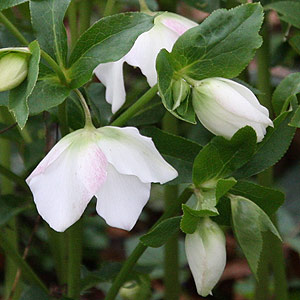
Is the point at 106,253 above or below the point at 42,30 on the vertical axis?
below

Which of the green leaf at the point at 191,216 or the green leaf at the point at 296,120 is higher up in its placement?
the green leaf at the point at 296,120

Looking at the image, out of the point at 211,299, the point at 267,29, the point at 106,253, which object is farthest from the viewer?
the point at 106,253

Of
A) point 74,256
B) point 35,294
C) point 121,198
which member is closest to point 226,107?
point 121,198

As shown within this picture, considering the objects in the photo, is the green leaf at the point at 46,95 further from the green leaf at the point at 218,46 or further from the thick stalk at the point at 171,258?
the thick stalk at the point at 171,258

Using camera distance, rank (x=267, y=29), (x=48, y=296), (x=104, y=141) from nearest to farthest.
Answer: (x=104, y=141)
(x=48, y=296)
(x=267, y=29)

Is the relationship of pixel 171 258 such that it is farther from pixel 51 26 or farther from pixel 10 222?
pixel 51 26

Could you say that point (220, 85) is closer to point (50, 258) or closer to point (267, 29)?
point (267, 29)

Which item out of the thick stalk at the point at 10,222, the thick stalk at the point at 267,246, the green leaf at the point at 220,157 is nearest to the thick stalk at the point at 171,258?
the thick stalk at the point at 267,246

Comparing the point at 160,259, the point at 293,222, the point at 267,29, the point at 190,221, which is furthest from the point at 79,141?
the point at 293,222
